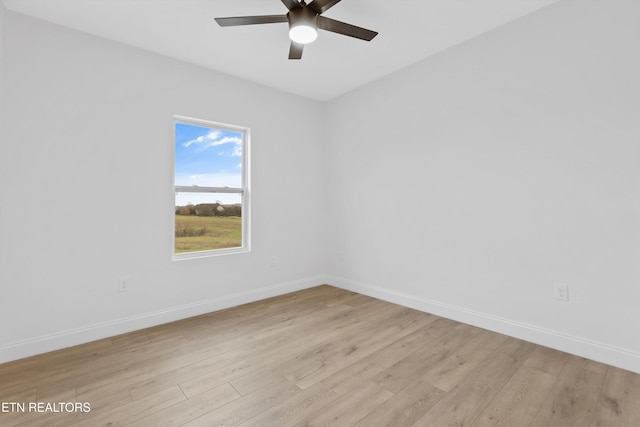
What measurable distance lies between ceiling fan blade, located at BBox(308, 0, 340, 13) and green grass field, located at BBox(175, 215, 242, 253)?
2380mm

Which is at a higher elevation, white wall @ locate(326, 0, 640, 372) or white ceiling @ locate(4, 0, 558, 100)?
white ceiling @ locate(4, 0, 558, 100)

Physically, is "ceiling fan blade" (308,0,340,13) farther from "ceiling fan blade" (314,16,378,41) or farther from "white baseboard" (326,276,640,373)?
"white baseboard" (326,276,640,373)

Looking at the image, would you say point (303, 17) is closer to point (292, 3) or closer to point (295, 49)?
point (292, 3)

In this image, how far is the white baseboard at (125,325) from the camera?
230cm

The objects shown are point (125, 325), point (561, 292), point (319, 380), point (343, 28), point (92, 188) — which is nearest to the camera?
point (319, 380)

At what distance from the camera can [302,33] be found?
2164 millimetres

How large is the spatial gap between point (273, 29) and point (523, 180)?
253cm

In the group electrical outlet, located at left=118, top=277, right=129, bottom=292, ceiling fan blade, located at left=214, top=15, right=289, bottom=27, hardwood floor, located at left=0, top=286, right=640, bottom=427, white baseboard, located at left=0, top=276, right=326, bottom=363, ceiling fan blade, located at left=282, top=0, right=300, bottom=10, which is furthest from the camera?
electrical outlet, located at left=118, top=277, right=129, bottom=292

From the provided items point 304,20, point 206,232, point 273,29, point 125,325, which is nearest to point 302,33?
point 304,20

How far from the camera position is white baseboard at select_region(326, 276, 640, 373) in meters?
2.08

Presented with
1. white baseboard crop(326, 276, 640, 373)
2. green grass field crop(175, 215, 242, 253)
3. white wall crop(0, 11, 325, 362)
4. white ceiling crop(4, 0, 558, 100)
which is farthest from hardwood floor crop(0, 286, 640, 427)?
white ceiling crop(4, 0, 558, 100)

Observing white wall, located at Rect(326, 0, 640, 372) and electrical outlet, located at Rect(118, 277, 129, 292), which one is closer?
white wall, located at Rect(326, 0, 640, 372)

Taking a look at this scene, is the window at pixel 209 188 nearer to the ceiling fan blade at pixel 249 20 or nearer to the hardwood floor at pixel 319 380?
the hardwood floor at pixel 319 380

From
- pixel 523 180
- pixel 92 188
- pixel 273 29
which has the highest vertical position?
pixel 273 29
